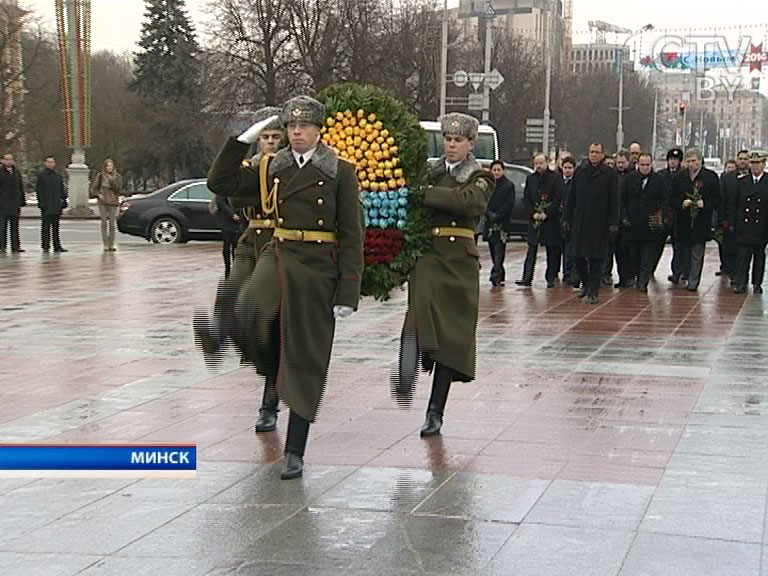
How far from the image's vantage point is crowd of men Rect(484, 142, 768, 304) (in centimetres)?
1567

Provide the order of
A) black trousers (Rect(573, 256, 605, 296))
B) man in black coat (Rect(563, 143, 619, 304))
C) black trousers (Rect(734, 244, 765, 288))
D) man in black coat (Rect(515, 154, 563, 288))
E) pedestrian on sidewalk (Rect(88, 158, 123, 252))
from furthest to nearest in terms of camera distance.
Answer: pedestrian on sidewalk (Rect(88, 158, 123, 252)), man in black coat (Rect(515, 154, 563, 288)), black trousers (Rect(734, 244, 765, 288)), black trousers (Rect(573, 256, 605, 296)), man in black coat (Rect(563, 143, 619, 304))

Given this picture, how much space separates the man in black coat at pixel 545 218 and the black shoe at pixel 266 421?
989 cm

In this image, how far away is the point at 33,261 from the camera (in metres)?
20.7

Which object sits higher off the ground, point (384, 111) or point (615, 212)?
point (384, 111)

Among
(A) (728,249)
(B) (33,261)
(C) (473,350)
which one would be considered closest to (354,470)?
(C) (473,350)

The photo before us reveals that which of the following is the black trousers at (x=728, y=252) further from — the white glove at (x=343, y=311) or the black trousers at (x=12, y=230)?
the white glove at (x=343, y=311)

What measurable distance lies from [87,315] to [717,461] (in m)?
8.13

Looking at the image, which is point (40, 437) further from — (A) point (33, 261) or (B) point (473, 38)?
(B) point (473, 38)

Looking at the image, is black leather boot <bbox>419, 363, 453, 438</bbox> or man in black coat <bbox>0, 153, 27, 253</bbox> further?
man in black coat <bbox>0, 153, 27, 253</bbox>

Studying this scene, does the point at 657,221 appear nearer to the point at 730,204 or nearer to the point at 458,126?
the point at 730,204

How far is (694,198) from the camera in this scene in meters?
16.8

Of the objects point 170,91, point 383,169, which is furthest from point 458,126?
point 170,91

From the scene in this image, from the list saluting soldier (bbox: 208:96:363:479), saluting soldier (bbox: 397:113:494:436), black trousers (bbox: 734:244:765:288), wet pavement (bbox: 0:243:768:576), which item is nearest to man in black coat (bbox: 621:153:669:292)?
black trousers (bbox: 734:244:765:288)

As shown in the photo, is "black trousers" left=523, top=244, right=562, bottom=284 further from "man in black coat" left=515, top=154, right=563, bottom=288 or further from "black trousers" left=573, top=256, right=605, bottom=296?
"black trousers" left=573, top=256, right=605, bottom=296
